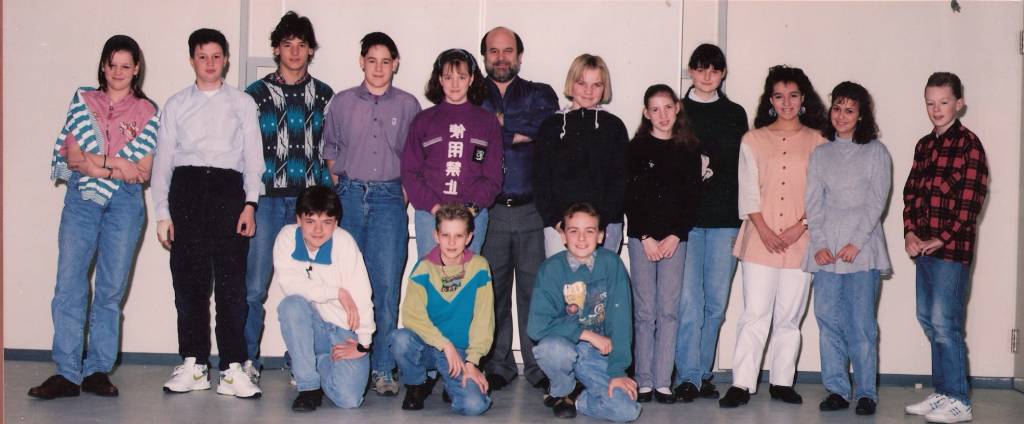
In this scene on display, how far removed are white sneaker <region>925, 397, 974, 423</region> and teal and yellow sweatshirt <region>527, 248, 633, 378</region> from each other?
1.27 meters

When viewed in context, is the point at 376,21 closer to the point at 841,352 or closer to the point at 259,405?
the point at 259,405

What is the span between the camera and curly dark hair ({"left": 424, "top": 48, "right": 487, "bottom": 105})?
4332 millimetres

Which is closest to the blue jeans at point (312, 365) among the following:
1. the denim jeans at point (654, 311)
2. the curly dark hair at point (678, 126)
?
the denim jeans at point (654, 311)

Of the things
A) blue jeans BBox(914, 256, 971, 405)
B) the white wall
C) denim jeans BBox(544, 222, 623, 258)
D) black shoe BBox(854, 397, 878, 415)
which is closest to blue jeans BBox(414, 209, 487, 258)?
denim jeans BBox(544, 222, 623, 258)

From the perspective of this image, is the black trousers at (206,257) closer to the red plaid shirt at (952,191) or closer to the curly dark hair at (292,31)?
the curly dark hair at (292,31)

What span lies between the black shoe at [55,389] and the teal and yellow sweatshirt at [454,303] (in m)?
1.42

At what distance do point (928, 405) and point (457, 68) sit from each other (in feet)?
8.02

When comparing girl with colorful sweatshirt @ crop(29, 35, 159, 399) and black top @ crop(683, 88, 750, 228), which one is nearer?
girl with colorful sweatshirt @ crop(29, 35, 159, 399)

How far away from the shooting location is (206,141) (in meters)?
4.19

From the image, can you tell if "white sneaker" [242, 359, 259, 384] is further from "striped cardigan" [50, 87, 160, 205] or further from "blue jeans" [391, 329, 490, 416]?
"striped cardigan" [50, 87, 160, 205]

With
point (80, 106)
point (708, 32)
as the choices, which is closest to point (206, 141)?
point (80, 106)

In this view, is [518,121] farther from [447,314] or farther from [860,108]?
[860,108]

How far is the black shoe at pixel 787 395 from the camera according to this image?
435 centimetres

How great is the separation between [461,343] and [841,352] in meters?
1.65
